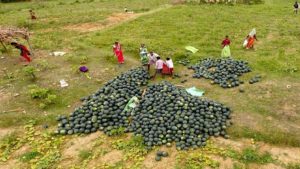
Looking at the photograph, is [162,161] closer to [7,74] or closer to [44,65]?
[44,65]

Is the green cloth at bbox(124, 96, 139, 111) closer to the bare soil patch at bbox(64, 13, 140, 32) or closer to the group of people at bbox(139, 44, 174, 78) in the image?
the group of people at bbox(139, 44, 174, 78)

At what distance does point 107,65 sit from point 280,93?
8304 millimetres

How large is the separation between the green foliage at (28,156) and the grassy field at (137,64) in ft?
0.12

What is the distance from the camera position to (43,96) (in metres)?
14.7

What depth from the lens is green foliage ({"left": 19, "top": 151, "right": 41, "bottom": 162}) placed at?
37.3 feet

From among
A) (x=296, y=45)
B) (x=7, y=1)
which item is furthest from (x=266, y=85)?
(x=7, y=1)

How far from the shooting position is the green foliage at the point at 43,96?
1423 cm

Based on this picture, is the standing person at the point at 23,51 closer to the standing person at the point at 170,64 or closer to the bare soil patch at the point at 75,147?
the standing person at the point at 170,64

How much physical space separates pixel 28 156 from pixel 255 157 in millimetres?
7267

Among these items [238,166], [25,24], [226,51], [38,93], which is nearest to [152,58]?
[226,51]

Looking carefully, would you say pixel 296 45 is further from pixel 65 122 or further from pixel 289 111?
pixel 65 122

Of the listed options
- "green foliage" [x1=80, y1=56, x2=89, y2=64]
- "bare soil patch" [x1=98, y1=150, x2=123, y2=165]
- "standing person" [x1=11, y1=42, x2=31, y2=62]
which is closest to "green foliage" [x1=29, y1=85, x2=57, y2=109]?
"green foliage" [x1=80, y1=56, x2=89, y2=64]

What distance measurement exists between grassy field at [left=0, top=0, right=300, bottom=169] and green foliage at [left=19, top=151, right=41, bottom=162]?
4 centimetres

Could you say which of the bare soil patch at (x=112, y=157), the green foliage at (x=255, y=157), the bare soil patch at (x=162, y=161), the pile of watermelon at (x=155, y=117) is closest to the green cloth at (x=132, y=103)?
the pile of watermelon at (x=155, y=117)
